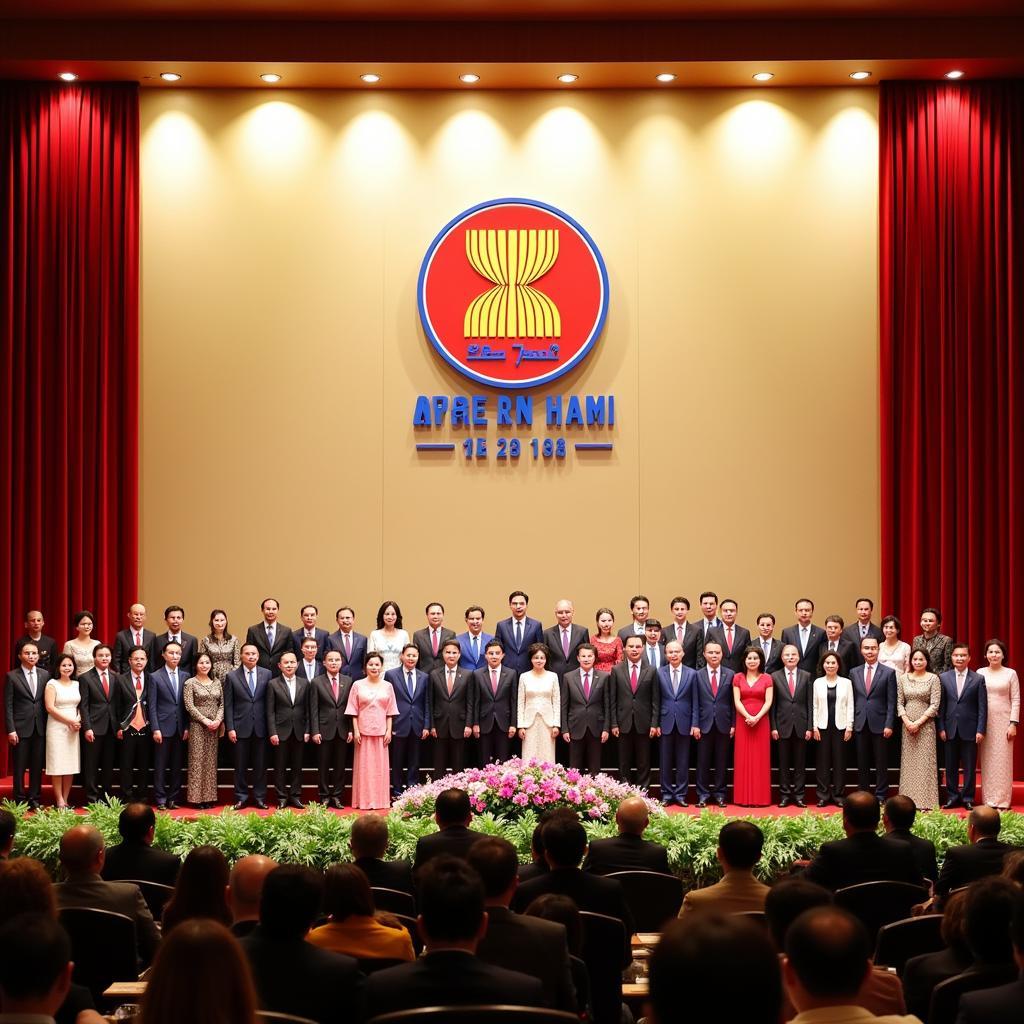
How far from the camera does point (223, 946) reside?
9.02 feet

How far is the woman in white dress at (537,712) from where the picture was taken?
494 inches

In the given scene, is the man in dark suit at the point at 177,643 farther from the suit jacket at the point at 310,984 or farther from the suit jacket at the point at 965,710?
the suit jacket at the point at 310,984

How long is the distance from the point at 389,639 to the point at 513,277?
450 centimetres

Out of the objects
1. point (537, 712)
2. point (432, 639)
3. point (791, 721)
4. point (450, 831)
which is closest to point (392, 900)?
point (450, 831)

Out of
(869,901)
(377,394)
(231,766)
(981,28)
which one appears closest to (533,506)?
(377,394)

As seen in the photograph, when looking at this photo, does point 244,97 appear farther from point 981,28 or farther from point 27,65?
point 981,28

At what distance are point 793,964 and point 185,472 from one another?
42.4 feet

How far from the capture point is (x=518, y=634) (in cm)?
1342

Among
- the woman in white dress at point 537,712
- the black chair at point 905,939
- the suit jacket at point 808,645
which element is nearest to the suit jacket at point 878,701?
the suit jacket at point 808,645

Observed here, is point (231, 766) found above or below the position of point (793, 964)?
below

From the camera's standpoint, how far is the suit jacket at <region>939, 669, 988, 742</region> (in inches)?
484

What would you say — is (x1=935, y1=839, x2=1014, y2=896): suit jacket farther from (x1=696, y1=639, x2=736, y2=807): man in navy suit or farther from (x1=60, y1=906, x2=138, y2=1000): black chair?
(x1=696, y1=639, x2=736, y2=807): man in navy suit

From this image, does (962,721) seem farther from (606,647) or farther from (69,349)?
(69,349)

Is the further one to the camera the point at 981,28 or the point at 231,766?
the point at 981,28
